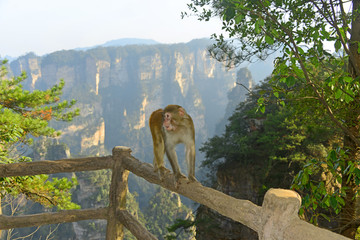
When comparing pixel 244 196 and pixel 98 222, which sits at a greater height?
pixel 244 196

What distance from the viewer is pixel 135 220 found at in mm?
2801

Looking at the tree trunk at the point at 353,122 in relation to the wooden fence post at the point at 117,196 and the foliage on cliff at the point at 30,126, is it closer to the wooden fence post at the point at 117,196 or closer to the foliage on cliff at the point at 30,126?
the wooden fence post at the point at 117,196

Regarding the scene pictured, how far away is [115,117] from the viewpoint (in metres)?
107

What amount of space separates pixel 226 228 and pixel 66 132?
272ft

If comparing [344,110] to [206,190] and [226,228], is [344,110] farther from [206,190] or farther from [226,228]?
[226,228]

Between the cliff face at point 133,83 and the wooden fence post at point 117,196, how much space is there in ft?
307

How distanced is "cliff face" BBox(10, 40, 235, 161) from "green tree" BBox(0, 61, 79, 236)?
3486 inches

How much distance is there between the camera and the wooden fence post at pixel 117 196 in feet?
10.1

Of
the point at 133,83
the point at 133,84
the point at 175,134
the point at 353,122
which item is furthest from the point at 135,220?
the point at 133,83

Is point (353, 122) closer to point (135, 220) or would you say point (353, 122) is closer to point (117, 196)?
point (135, 220)

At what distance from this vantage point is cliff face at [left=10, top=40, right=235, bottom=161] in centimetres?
10206

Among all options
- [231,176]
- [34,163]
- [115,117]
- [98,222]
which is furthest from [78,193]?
[115,117]

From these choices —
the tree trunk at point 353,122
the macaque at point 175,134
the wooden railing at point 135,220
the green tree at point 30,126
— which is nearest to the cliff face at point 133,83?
the green tree at point 30,126

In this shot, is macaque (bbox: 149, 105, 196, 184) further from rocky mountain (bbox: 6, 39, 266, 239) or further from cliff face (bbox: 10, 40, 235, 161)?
cliff face (bbox: 10, 40, 235, 161)
